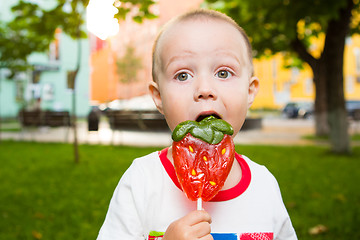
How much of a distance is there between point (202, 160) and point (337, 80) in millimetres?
7660

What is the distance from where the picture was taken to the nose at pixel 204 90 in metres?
1.24

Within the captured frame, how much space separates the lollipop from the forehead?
0.95 feet

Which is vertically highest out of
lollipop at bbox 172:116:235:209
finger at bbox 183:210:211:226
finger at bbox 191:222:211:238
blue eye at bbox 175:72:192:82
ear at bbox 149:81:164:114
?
blue eye at bbox 175:72:192:82

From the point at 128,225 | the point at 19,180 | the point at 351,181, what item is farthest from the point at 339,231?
the point at 19,180

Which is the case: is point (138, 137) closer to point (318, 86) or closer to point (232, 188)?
point (318, 86)

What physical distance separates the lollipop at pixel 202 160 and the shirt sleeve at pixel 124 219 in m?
0.26

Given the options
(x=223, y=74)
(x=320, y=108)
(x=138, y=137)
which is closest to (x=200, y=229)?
(x=223, y=74)

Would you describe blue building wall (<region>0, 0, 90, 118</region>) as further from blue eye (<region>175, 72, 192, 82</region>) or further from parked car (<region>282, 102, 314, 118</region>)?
blue eye (<region>175, 72, 192, 82</region>)

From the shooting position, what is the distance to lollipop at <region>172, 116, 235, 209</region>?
46.1 inches

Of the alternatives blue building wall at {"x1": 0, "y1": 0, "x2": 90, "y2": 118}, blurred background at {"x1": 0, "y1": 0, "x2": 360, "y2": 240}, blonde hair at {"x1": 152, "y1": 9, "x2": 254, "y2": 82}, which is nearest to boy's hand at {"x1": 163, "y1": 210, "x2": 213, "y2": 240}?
blonde hair at {"x1": 152, "y1": 9, "x2": 254, "y2": 82}

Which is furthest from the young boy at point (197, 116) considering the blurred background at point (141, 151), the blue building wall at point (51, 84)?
the blue building wall at point (51, 84)

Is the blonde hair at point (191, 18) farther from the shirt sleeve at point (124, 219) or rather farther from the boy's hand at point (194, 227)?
the boy's hand at point (194, 227)

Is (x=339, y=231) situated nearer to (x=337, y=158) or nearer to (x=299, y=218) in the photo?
(x=299, y=218)

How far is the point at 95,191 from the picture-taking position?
4.84 metres
